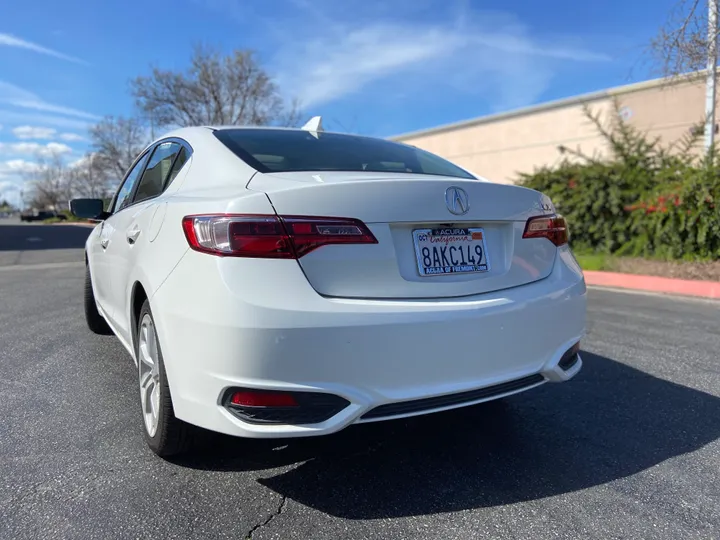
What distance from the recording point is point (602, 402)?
3271 millimetres

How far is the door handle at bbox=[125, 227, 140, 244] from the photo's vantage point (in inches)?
107

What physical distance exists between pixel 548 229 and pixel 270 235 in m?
1.34

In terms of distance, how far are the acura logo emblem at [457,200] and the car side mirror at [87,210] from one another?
9.67 ft

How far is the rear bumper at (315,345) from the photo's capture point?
186 centimetres

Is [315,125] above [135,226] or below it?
above

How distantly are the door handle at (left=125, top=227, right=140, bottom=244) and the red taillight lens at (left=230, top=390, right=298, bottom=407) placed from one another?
3.95 feet

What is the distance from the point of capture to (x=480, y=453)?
257cm

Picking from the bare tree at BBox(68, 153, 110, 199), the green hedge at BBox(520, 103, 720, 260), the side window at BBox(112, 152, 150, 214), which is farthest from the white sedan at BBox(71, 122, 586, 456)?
the bare tree at BBox(68, 153, 110, 199)

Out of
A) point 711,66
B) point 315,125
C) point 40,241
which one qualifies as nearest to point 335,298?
point 315,125

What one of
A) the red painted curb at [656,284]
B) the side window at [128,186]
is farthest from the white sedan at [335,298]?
the red painted curb at [656,284]

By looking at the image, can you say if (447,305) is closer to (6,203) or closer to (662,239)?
(662,239)

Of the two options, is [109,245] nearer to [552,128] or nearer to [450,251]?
[450,251]

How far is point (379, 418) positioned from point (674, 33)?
433 inches

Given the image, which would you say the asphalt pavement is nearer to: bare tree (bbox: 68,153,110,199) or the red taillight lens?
the red taillight lens
